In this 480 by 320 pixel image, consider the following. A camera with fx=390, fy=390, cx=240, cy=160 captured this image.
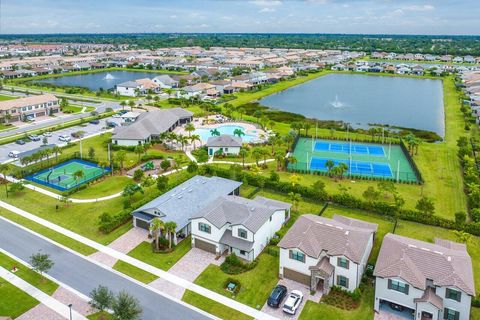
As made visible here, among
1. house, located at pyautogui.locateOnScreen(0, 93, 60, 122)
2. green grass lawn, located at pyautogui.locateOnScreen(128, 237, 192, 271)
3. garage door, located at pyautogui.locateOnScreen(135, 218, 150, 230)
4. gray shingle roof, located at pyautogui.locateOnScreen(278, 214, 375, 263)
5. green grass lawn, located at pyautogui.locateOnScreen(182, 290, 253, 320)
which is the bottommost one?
green grass lawn, located at pyautogui.locateOnScreen(182, 290, 253, 320)

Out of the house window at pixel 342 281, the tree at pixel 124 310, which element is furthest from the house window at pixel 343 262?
the tree at pixel 124 310

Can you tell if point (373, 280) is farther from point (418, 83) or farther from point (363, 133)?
point (418, 83)

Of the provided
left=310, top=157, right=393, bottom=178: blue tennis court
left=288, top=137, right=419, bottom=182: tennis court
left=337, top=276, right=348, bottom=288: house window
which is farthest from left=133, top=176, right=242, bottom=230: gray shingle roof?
left=310, top=157, right=393, bottom=178: blue tennis court

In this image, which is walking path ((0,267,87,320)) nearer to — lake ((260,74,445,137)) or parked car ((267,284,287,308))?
parked car ((267,284,287,308))

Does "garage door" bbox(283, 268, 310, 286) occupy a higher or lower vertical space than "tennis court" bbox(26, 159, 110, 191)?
lower

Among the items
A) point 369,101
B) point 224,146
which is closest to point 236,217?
point 224,146

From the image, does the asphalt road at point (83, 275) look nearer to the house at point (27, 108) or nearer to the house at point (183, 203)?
the house at point (183, 203)
